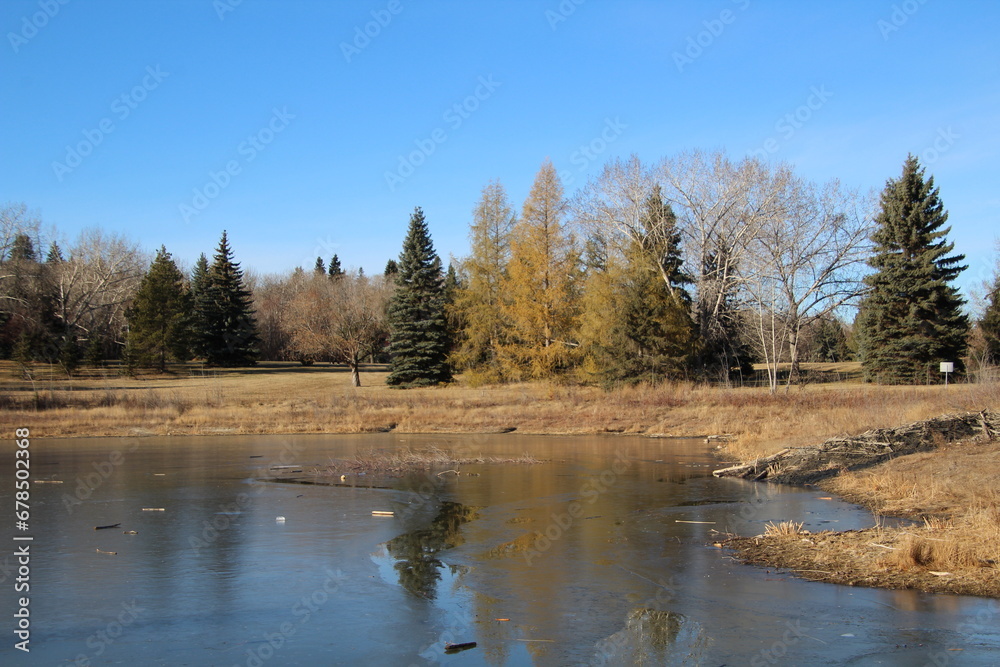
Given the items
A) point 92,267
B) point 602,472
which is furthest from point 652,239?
point 92,267

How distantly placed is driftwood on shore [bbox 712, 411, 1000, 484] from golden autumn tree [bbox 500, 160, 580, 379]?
94.0 feet

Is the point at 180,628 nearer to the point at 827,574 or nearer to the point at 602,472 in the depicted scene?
the point at 827,574

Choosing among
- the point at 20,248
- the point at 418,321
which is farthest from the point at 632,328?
the point at 20,248

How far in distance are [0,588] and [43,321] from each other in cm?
6914

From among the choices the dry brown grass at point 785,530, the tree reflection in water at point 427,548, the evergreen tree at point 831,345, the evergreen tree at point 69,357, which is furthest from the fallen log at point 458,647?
the evergreen tree at point 831,345

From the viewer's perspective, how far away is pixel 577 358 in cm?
4756

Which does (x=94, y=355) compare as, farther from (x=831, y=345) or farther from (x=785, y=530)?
(x=831, y=345)

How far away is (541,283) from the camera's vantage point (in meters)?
48.0

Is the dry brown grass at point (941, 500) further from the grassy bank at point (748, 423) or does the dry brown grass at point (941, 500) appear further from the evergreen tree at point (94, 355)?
the evergreen tree at point (94, 355)

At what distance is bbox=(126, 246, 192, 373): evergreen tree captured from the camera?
64.0 meters

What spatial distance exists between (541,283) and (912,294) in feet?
80.4

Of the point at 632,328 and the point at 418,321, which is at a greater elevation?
the point at 418,321

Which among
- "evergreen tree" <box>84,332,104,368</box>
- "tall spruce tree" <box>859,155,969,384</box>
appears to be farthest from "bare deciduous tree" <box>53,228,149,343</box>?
"tall spruce tree" <box>859,155,969,384</box>

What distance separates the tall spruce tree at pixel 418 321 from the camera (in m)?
55.9
